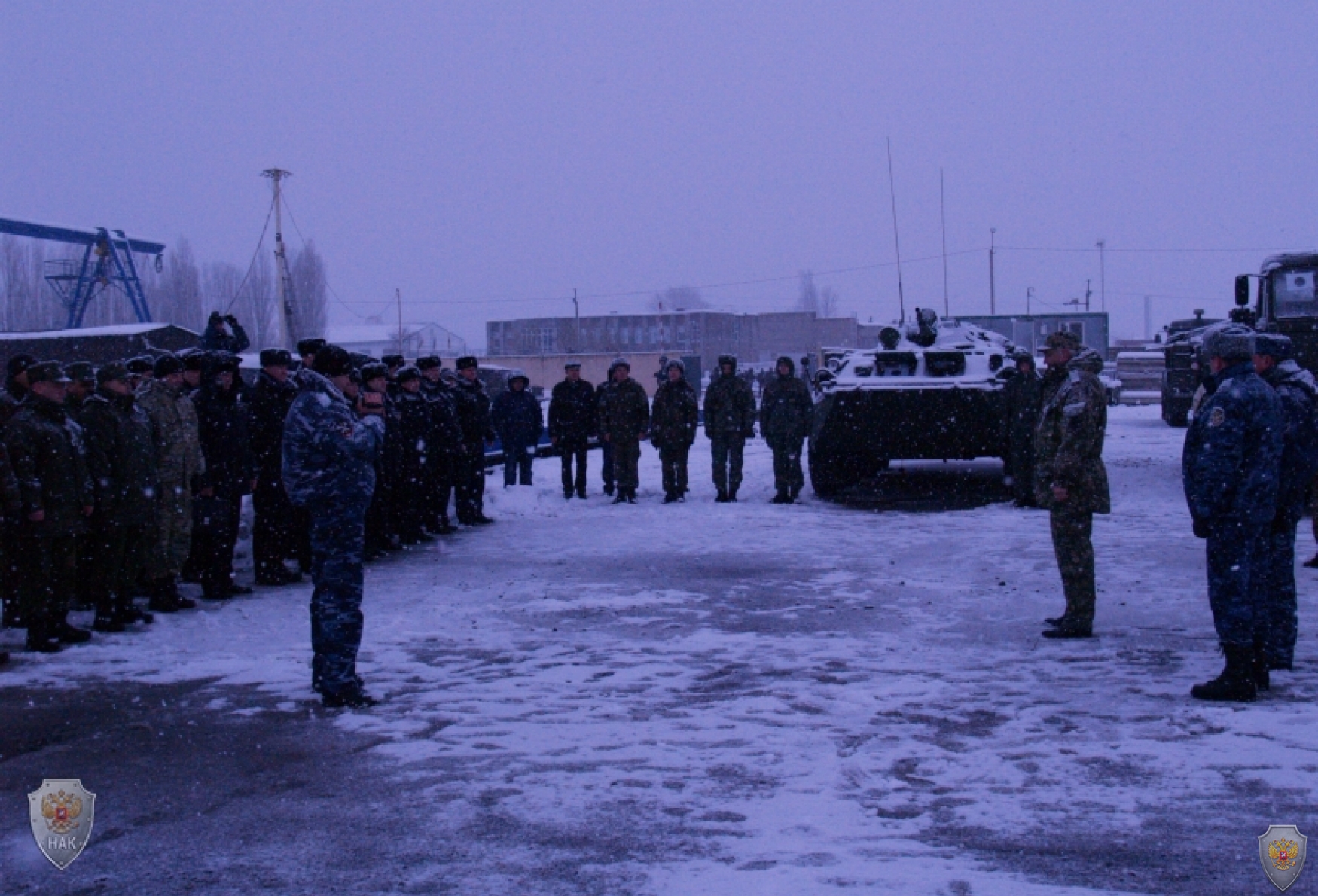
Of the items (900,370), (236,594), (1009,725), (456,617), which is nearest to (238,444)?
(236,594)

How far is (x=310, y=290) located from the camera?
2405 inches

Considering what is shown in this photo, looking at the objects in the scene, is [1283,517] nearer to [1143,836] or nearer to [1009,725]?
[1009,725]

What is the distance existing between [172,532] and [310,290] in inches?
2215

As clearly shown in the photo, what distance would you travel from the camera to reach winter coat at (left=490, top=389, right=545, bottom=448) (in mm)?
14242

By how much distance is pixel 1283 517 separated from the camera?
5.41 metres

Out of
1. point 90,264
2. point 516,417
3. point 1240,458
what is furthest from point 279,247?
point 1240,458

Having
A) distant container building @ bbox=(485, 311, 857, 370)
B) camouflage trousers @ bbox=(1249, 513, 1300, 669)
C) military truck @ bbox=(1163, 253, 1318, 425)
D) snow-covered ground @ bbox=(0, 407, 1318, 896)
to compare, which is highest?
distant container building @ bbox=(485, 311, 857, 370)

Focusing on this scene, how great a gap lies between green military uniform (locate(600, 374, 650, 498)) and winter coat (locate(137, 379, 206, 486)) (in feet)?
20.5

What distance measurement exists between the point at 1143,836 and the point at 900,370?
10.4 meters

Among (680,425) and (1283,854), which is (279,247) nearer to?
(680,425)

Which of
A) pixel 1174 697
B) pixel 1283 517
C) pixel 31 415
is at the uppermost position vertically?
pixel 31 415

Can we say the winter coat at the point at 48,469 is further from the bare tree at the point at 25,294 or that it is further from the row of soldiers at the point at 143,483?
the bare tree at the point at 25,294

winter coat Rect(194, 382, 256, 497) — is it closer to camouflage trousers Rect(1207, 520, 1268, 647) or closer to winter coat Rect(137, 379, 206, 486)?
winter coat Rect(137, 379, 206, 486)

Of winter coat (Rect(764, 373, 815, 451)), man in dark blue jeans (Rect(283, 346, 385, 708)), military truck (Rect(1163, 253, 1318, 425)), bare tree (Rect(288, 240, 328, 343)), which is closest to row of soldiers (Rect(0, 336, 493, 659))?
man in dark blue jeans (Rect(283, 346, 385, 708))
